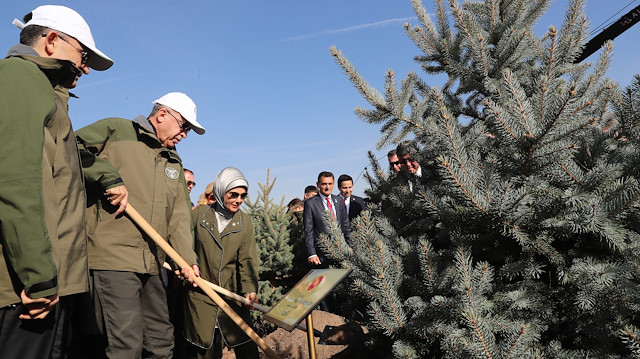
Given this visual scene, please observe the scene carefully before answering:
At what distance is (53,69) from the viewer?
200 centimetres

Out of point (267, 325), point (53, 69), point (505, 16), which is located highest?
point (505, 16)

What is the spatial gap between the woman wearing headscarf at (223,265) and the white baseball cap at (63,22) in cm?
170

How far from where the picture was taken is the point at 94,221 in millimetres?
2701

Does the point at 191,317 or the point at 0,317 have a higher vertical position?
the point at 0,317

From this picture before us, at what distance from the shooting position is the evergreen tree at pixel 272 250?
6305 mm

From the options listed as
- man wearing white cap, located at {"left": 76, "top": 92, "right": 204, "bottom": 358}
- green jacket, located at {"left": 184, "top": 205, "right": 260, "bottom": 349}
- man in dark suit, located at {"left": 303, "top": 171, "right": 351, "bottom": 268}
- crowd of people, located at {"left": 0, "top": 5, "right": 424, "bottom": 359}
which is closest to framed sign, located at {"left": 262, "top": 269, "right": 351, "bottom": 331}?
crowd of people, located at {"left": 0, "top": 5, "right": 424, "bottom": 359}

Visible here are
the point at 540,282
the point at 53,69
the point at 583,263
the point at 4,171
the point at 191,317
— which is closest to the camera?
the point at 4,171

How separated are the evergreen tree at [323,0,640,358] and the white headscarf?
4.20ft

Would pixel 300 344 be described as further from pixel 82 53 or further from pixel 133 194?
pixel 82 53

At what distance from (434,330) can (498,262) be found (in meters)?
0.78

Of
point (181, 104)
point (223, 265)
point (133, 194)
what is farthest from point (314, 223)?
point (133, 194)

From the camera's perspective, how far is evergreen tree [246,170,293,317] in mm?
6305

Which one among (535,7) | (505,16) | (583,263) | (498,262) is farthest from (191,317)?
(535,7)

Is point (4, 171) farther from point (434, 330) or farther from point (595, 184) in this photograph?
point (595, 184)
